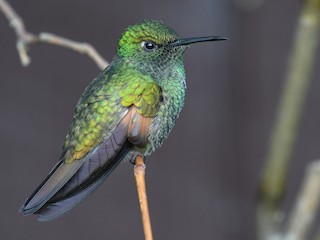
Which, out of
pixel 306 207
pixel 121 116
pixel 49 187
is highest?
pixel 121 116

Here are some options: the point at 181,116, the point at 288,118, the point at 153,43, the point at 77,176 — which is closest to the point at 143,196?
the point at 77,176

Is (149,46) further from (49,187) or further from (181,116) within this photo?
(181,116)

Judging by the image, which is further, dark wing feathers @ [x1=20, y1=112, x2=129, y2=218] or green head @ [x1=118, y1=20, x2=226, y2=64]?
green head @ [x1=118, y1=20, x2=226, y2=64]

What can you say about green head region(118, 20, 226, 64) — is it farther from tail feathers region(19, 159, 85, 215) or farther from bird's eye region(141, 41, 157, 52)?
tail feathers region(19, 159, 85, 215)

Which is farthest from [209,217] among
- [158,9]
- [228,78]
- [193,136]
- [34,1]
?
[34,1]

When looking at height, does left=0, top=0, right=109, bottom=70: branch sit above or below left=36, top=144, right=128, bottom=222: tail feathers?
above

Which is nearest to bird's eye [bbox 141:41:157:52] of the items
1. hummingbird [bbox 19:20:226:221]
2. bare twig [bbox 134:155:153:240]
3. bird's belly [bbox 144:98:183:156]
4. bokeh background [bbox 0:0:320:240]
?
hummingbird [bbox 19:20:226:221]

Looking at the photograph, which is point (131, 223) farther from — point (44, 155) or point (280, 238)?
point (280, 238)
